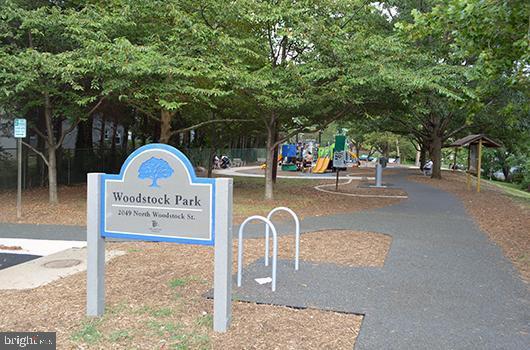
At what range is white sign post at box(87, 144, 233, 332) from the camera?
4250 millimetres

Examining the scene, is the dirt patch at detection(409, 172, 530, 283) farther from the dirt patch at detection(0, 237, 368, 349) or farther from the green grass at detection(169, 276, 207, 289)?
the green grass at detection(169, 276, 207, 289)

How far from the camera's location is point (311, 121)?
608 inches

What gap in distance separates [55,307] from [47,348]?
972mm

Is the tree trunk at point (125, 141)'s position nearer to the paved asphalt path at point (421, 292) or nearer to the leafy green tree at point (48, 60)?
the leafy green tree at point (48, 60)

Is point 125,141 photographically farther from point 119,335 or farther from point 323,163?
point 119,335

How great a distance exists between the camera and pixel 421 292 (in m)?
5.41

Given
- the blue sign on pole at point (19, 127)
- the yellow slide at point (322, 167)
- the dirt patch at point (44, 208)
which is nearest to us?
the blue sign on pole at point (19, 127)

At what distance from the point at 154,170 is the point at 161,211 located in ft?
1.29

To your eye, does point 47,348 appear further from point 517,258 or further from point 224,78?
point 224,78

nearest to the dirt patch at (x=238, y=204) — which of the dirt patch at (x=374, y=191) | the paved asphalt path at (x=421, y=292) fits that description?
the dirt patch at (x=374, y=191)

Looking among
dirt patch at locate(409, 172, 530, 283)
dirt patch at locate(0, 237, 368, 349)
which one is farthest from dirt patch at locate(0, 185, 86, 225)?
dirt patch at locate(409, 172, 530, 283)

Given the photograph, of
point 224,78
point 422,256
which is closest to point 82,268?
point 422,256

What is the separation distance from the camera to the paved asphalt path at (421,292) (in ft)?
13.5

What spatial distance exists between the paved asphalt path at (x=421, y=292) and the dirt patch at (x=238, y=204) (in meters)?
1.61
